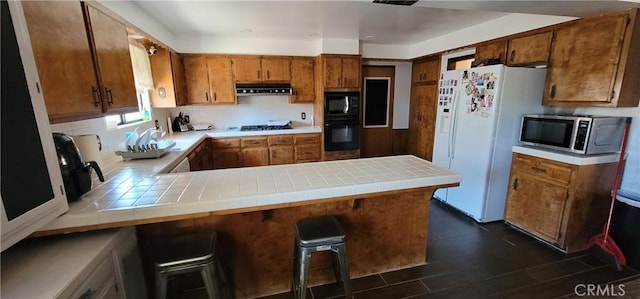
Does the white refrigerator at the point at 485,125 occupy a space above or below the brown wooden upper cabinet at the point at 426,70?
below

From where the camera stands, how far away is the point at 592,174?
90.4 inches

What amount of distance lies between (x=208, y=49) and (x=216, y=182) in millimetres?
3099

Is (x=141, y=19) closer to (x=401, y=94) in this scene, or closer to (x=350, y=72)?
(x=350, y=72)

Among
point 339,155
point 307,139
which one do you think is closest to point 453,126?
point 339,155

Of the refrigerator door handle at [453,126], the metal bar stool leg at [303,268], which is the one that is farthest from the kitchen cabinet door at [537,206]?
the metal bar stool leg at [303,268]

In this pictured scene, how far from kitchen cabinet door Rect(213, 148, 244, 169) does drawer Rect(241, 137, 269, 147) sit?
0.14 metres

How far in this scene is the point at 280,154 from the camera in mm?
4137

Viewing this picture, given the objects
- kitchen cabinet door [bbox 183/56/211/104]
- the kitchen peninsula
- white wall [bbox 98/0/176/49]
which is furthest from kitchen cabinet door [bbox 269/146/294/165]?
white wall [bbox 98/0/176/49]

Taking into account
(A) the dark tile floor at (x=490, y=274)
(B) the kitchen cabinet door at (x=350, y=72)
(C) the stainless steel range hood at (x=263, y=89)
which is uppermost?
(B) the kitchen cabinet door at (x=350, y=72)

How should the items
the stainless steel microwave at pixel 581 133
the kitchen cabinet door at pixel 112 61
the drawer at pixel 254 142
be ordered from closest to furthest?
the kitchen cabinet door at pixel 112 61, the stainless steel microwave at pixel 581 133, the drawer at pixel 254 142

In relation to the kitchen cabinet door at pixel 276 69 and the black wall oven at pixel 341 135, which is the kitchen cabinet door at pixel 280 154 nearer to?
the black wall oven at pixel 341 135

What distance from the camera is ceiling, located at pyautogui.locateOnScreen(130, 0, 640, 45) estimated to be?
6.27 feet

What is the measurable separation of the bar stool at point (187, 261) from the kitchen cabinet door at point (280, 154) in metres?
2.68

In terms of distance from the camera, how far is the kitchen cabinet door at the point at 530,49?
261cm
